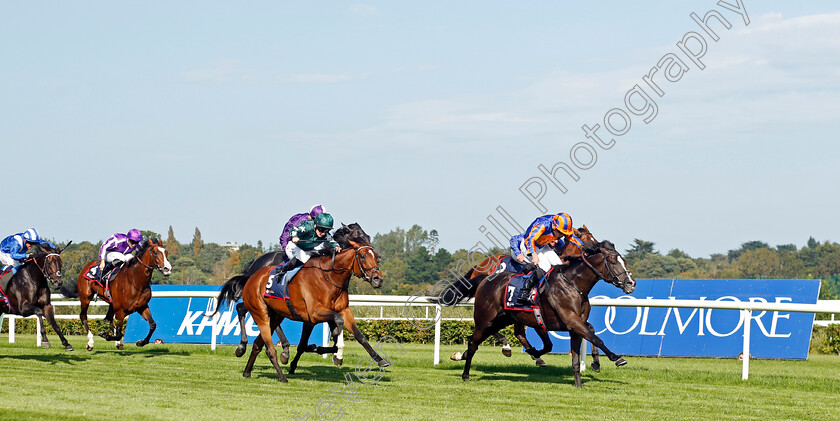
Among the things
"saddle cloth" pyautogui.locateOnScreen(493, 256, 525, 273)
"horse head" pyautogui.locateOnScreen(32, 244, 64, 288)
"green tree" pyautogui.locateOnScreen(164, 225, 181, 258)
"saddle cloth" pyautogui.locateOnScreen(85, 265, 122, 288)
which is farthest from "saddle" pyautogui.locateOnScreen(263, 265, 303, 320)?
"green tree" pyautogui.locateOnScreen(164, 225, 181, 258)

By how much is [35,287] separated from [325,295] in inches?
176

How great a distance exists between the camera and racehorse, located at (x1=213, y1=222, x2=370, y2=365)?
8508 mm

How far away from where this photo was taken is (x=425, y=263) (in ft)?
189

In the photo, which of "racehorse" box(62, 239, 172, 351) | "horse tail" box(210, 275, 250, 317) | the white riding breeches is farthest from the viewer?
the white riding breeches

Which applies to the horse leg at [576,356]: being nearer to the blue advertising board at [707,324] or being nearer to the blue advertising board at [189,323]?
the blue advertising board at [707,324]

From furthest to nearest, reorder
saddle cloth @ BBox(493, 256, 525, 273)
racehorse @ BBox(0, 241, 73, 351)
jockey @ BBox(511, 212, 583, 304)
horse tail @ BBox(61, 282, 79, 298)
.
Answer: horse tail @ BBox(61, 282, 79, 298) < racehorse @ BBox(0, 241, 73, 351) < saddle cloth @ BBox(493, 256, 525, 273) < jockey @ BBox(511, 212, 583, 304)

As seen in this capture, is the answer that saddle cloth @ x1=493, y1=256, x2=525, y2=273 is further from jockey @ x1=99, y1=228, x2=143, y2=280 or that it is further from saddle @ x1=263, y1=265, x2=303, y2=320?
jockey @ x1=99, y1=228, x2=143, y2=280

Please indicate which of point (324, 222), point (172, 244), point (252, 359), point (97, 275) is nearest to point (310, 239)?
point (324, 222)

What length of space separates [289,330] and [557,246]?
6.10 metres

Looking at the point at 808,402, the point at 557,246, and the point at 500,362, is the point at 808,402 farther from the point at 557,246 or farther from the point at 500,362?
the point at 500,362

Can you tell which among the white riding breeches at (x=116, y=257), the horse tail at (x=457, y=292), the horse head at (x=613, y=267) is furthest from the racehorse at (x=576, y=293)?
the white riding breeches at (x=116, y=257)

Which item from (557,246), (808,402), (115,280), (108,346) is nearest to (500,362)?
(557,246)

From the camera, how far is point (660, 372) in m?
9.51

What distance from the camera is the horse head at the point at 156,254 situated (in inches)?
454
